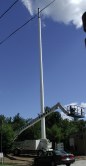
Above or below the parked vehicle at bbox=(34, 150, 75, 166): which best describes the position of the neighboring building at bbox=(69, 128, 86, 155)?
above

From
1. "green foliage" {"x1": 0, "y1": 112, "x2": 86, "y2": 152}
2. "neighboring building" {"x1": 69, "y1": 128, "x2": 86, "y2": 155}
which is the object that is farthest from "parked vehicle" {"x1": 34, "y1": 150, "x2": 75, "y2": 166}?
"neighboring building" {"x1": 69, "y1": 128, "x2": 86, "y2": 155}

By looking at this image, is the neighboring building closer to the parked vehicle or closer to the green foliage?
the green foliage

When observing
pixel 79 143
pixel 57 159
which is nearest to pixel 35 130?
pixel 79 143

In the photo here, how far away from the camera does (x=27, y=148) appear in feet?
163

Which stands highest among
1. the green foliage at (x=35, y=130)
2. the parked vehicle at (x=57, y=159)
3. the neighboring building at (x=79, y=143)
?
the green foliage at (x=35, y=130)

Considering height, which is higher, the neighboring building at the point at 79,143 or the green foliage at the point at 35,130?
the green foliage at the point at 35,130

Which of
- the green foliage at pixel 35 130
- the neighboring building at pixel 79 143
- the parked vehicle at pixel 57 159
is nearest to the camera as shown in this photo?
the parked vehicle at pixel 57 159

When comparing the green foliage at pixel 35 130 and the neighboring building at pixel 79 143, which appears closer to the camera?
the green foliage at pixel 35 130

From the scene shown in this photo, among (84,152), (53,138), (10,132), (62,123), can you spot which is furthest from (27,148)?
(62,123)

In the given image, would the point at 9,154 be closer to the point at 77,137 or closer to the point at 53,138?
the point at 77,137

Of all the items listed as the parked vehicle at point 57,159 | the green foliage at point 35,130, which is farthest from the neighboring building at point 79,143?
the parked vehicle at point 57,159

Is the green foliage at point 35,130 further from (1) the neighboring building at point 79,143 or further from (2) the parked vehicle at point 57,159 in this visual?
(2) the parked vehicle at point 57,159

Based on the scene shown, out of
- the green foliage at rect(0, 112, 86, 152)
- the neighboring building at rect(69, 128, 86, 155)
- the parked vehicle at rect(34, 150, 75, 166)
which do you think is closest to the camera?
the parked vehicle at rect(34, 150, 75, 166)

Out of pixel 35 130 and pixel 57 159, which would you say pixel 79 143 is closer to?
pixel 35 130
